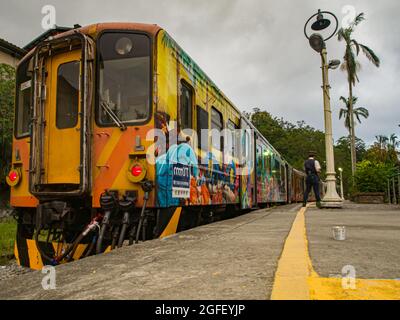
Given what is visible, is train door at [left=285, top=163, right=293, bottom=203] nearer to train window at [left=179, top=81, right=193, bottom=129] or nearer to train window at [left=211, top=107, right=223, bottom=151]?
train window at [left=211, top=107, right=223, bottom=151]

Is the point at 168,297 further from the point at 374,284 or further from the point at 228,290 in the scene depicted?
the point at 374,284

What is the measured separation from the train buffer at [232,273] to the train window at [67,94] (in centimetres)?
217

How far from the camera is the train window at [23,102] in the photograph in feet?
18.5

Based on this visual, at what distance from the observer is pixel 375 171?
1486 cm

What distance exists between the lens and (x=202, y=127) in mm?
6121

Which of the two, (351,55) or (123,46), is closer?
(123,46)

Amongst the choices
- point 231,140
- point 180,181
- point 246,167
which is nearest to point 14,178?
point 180,181

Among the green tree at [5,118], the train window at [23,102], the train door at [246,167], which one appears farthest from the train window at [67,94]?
the green tree at [5,118]

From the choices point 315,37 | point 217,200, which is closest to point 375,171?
point 315,37

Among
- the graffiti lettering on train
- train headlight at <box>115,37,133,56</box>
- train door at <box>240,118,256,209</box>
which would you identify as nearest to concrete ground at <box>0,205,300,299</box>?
the graffiti lettering on train

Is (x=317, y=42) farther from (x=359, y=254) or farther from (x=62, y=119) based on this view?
(x=359, y=254)

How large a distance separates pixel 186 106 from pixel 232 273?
11.8 feet

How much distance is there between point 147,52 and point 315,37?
287 inches

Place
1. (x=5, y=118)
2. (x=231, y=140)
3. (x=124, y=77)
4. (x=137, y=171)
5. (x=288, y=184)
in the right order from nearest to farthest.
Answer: (x=137, y=171), (x=124, y=77), (x=231, y=140), (x=5, y=118), (x=288, y=184)
